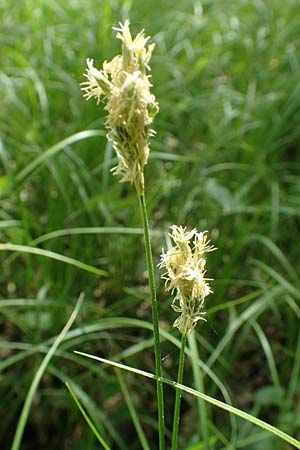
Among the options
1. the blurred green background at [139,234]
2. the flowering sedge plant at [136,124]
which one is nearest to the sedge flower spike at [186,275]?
the flowering sedge plant at [136,124]

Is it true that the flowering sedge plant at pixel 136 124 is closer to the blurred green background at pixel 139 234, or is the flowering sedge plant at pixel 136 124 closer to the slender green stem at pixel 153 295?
the slender green stem at pixel 153 295

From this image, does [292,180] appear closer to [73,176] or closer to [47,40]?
[73,176]

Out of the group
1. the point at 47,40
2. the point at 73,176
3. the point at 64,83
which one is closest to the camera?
the point at 73,176

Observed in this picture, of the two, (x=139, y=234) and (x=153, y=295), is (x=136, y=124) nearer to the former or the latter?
(x=153, y=295)

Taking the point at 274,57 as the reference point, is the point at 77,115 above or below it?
below

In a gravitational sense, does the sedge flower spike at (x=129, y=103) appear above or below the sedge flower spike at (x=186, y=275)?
above

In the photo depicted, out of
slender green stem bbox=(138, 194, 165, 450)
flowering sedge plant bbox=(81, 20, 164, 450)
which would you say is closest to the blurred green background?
slender green stem bbox=(138, 194, 165, 450)

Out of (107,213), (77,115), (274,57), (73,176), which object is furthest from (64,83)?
(274,57)
